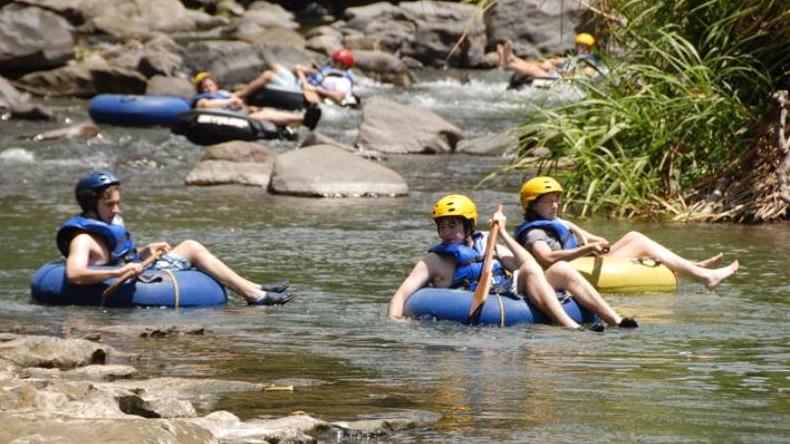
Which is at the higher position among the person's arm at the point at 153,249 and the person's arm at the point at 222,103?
the person's arm at the point at 222,103

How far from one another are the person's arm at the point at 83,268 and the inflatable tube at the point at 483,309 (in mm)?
1764

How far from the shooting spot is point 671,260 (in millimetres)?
11406

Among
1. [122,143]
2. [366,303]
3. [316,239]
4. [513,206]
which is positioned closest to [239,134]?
[122,143]

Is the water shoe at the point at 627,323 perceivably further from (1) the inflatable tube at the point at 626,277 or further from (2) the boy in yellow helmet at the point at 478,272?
(1) the inflatable tube at the point at 626,277

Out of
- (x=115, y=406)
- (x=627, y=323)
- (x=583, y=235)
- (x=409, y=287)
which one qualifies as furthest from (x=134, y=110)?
(x=115, y=406)

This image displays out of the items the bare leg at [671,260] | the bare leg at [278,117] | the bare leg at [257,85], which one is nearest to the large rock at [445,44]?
the bare leg at [257,85]

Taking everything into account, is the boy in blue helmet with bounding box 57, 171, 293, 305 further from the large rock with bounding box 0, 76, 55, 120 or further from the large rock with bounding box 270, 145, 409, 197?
the large rock with bounding box 0, 76, 55, 120

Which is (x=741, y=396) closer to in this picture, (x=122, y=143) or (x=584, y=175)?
(x=584, y=175)

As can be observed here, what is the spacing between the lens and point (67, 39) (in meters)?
26.6

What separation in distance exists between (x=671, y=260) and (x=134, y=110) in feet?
39.6

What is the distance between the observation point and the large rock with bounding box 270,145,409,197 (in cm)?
1719

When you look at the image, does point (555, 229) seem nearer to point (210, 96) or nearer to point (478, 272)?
point (478, 272)

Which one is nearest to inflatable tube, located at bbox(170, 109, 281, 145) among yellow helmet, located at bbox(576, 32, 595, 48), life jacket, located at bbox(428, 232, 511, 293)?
yellow helmet, located at bbox(576, 32, 595, 48)

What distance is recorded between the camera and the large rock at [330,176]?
17188 mm
